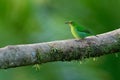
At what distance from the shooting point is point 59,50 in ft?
12.2

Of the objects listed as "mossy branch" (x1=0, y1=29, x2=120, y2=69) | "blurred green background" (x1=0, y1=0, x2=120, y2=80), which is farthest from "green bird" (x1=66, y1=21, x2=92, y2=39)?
"blurred green background" (x1=0, y1=0, x2=120, y2=80)

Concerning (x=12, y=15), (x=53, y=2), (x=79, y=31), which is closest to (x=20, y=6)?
(x=12, y=15)

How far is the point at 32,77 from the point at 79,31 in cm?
289

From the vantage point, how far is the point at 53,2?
7871 mm

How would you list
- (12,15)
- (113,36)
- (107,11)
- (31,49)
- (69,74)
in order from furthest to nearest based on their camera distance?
(12,15), (107,11), (69,74), (113,36), (31,49)

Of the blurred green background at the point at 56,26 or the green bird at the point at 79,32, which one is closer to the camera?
the green bird at the point at 79,32

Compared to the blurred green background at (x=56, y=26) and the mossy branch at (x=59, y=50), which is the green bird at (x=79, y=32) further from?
the blurred green background at (x=56, y=26)

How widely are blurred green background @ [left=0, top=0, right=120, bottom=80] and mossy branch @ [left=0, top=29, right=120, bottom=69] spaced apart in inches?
95.1

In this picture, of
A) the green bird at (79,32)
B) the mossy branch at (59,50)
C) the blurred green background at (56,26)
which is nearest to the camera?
the mossy branch at (59,50)

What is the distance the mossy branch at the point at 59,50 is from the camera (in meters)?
3.50

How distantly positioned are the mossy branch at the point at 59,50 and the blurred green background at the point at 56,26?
2414mm

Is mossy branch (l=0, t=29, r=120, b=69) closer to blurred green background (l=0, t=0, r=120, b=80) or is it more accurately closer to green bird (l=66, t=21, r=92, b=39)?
green bird (l=66, t=21, r=92, b=39)

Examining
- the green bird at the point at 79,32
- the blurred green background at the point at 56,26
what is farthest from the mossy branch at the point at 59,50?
the blurred green background at the point at 56,26

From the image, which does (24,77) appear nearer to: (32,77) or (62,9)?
(32,77)
